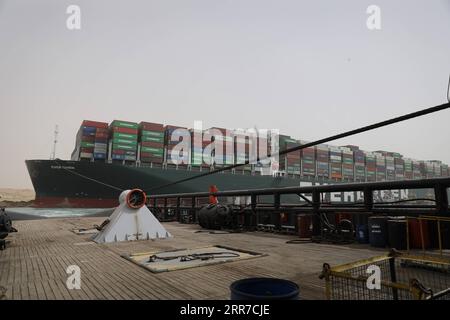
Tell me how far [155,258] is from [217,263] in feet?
4.60

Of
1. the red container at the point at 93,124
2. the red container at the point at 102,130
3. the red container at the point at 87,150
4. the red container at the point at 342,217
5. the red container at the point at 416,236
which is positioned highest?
the red container at the point at 93,124

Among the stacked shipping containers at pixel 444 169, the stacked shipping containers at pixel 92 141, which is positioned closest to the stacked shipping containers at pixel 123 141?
the stacked shipping containers at pixel 92 141

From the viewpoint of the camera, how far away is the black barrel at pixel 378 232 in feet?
24.3

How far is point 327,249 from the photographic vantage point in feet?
24.3

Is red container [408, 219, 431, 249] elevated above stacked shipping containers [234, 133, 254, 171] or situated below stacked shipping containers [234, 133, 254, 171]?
below

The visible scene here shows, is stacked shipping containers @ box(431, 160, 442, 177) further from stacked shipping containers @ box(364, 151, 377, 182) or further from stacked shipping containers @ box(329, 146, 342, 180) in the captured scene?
stacked shipping containers @ box(329, 146, 342, 180)

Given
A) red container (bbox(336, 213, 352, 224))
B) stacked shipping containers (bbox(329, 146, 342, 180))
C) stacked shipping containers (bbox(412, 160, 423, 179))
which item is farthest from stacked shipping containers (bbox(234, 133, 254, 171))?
stacked shipping containers (bbox(412, 160, 423, 179))

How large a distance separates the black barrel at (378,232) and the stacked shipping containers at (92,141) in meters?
45.8

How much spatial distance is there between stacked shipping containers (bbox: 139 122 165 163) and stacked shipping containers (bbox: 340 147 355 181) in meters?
44.4

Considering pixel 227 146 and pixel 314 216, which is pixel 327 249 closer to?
pixel 314 216

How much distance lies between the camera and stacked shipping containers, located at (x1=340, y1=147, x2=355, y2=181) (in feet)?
224

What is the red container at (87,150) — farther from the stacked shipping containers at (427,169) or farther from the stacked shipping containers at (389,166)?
the stacked shipping containers at (427,169)
